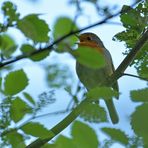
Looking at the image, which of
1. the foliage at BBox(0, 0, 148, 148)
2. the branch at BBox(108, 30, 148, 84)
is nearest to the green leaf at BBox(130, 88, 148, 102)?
the foliage at BBox(0, 0, 148, 148)

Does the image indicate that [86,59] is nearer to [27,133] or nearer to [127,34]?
[27,133]

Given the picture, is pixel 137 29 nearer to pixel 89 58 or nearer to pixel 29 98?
pixel 29 98

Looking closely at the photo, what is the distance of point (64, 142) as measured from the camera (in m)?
1.34

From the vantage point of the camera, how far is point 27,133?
1.36 meters

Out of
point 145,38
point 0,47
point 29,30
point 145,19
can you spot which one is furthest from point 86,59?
point 145,38

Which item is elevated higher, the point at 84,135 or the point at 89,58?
the point at 89,58

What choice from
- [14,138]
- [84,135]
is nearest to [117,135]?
[84,135]

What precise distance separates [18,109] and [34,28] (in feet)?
1.24

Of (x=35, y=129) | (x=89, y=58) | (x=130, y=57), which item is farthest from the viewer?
(x=130, y=57)

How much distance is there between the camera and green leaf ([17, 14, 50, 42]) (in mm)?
1203

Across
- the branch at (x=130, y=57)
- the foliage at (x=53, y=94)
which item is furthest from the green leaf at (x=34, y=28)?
the branch at (x=130, y=57)

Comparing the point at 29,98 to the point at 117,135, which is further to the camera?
the point at 29,98

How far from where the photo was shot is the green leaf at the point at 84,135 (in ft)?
4.08

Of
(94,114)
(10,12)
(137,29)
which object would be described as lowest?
(94,114)
